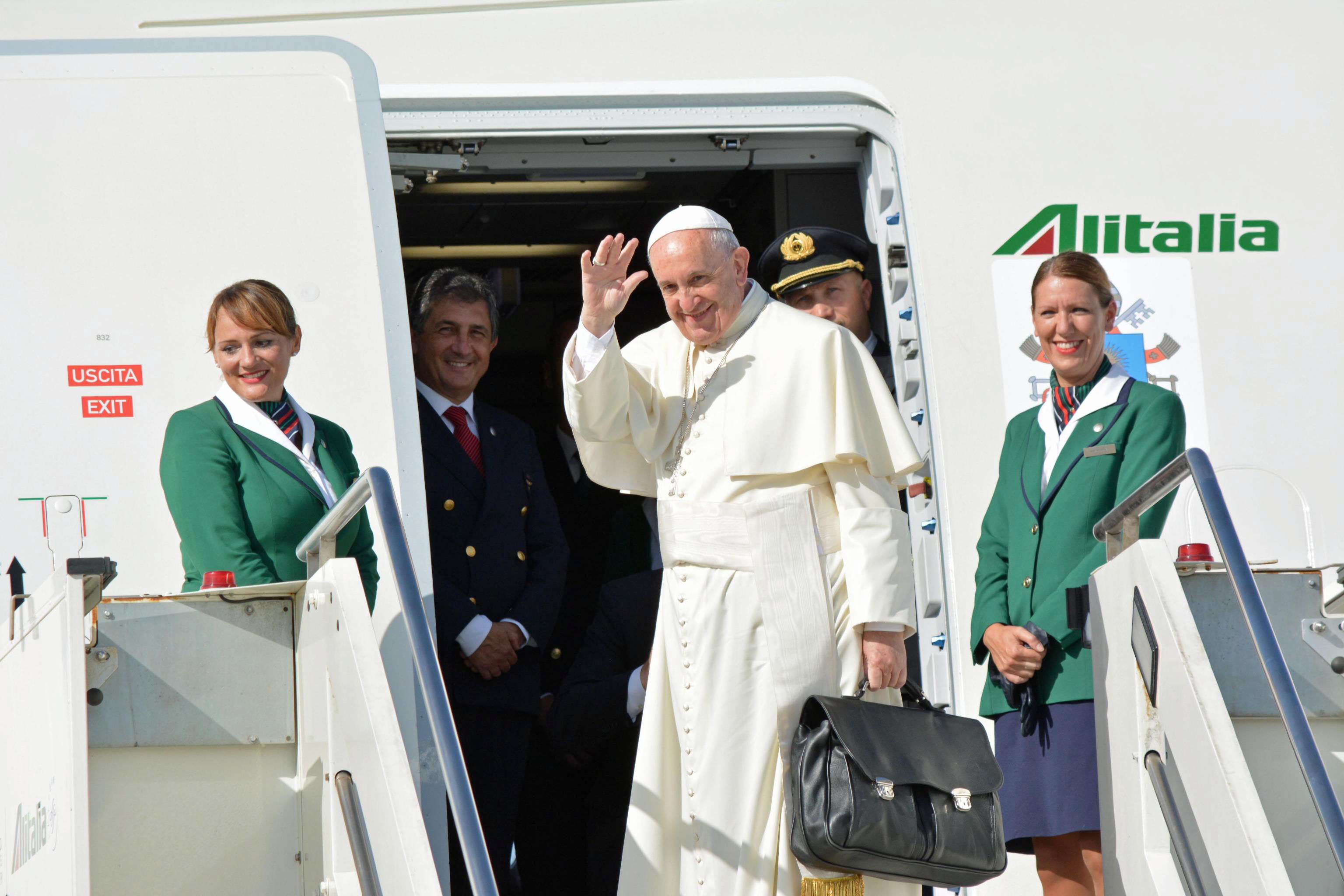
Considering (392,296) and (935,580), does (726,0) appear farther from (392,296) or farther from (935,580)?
(935,580)

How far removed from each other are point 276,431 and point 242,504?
0.19m

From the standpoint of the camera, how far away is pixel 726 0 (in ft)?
14.8

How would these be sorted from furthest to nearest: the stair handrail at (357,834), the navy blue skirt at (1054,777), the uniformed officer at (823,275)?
1. the uniformed officer at (823,275)
2. the navy blue skirt at (1054,777)
3. the stair handrail at (357,834)

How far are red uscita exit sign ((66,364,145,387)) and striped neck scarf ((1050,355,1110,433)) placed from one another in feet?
7.16

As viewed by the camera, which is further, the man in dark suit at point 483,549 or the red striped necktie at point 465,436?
the red striped necktie at point 465,436

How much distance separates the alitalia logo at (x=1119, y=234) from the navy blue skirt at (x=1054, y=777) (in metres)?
1.51

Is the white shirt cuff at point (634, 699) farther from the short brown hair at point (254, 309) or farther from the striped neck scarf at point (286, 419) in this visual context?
the short brown hair at point (254, 309)

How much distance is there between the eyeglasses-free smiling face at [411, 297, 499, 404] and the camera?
413 centimetres

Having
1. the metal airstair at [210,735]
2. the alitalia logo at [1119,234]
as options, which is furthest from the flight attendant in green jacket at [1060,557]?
the metal airstair at [210,735]

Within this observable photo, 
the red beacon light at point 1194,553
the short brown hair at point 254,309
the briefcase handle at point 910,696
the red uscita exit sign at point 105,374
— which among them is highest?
the short brown hair at point 254,309

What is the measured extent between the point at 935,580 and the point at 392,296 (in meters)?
1.65

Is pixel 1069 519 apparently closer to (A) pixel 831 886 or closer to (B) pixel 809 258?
(A) pixel 831 886

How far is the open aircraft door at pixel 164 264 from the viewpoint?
3607 millimetres

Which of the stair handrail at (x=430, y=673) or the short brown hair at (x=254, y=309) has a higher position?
the short brown hair at (x=254, y=309)
